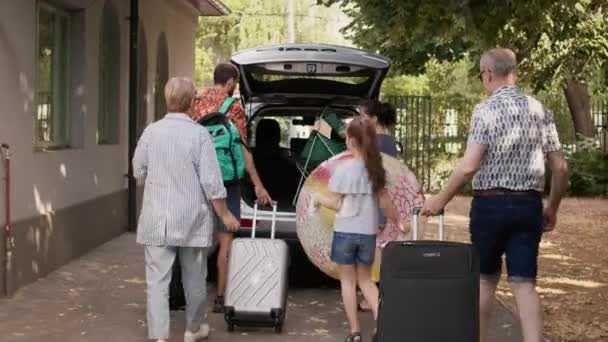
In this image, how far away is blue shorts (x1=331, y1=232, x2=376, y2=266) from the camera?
777 cm

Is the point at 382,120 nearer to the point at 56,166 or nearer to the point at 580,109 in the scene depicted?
the point at 56,166

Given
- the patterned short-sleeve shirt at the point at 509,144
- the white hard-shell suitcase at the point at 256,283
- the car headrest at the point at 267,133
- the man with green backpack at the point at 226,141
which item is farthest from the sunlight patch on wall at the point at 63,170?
the patterned short-sleeve shirt at the point at 509,144

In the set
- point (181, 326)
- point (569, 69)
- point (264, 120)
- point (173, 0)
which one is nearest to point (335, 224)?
point (181, 326)

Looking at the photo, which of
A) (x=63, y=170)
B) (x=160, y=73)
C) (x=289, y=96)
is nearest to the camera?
(x=289, y=96)

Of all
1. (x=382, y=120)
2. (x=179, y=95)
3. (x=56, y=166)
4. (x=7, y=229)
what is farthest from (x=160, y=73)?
(x=179, y=95)

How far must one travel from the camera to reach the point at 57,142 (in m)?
12.3

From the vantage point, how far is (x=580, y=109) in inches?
1047

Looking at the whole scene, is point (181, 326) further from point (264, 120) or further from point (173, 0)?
point (173, 0)

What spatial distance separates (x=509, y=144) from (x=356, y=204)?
139 cm

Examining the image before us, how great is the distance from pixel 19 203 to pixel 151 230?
328 centimetres

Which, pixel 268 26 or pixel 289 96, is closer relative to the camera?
pixel 289 96

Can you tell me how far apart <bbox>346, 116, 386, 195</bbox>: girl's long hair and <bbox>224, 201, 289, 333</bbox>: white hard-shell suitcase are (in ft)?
3.34

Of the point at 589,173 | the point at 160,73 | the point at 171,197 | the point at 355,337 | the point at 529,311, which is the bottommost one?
the point at 355,337

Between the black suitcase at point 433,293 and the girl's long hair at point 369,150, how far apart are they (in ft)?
4.60
